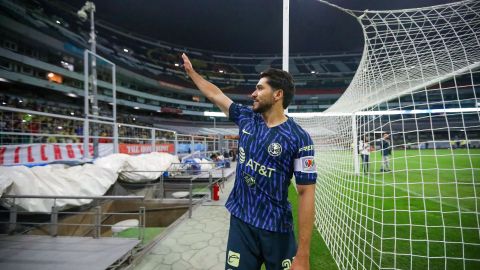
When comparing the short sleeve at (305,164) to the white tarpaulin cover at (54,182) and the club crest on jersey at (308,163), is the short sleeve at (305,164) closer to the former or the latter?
the club crest on jersey at (308,163)

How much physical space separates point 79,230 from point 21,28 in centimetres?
2712

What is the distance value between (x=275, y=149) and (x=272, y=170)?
0.15m

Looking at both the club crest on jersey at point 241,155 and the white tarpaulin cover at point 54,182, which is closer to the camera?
the club crest on jersey at point 241,155

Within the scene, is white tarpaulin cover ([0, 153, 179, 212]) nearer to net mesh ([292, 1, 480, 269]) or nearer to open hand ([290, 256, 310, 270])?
open hand ([290, 256, 310, 270])

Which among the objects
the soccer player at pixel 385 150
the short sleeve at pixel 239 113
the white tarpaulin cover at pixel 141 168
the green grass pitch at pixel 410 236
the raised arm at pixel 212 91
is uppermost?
the raised arm at pixel 212 91

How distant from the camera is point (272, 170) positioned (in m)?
1.77

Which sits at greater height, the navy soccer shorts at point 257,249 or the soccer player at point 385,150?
the soccer player at point 385,150

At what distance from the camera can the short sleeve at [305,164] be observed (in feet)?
5.44

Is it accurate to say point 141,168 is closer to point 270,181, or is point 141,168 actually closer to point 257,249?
point 257,249

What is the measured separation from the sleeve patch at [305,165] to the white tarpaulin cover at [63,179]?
478cm

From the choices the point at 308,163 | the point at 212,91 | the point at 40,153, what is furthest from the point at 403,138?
the point at 40,153

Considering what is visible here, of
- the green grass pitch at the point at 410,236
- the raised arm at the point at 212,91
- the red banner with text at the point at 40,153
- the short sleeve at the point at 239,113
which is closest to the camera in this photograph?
the short sleeve at the point at 239,113

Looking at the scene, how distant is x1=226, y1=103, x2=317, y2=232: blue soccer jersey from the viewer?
1733 mm

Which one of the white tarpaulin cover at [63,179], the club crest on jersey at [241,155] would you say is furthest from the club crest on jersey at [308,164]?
the white tarpaulin cover at [63,179]
